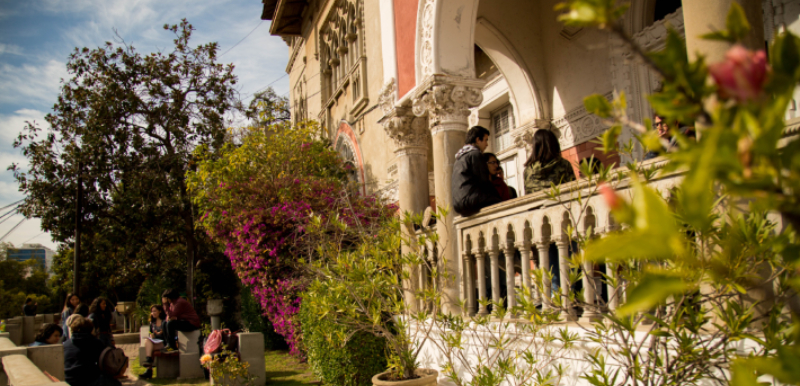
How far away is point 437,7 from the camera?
6180mm

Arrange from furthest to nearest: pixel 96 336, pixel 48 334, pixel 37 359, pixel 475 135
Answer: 1. pixel 96 336
2. pixel 48 334
3. pixel 37 359
4. pixel 475 135

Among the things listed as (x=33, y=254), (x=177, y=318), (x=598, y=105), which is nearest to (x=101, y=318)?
(x=177, y=318)

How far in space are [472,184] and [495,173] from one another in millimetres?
521

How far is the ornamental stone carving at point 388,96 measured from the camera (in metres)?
7.27

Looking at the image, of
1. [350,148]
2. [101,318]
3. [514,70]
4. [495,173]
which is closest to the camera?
[495,173]

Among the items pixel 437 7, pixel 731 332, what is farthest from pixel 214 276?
pixel 731 332

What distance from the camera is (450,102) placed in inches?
238

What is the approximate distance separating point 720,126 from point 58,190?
18.1m

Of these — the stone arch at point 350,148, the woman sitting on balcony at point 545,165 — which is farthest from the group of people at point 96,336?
the woman sitting on balcony at point 545,165

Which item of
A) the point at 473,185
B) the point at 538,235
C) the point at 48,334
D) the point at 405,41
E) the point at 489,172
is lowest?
the point at 48,334

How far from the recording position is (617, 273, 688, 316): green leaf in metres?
0.55

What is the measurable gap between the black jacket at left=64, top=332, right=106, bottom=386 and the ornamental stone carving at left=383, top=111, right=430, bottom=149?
4.43 metres

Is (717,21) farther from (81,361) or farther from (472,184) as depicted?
(81,361)

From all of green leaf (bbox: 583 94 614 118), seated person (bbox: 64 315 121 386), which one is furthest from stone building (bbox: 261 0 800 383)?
seated person (bbox: 64 315 121 386)
